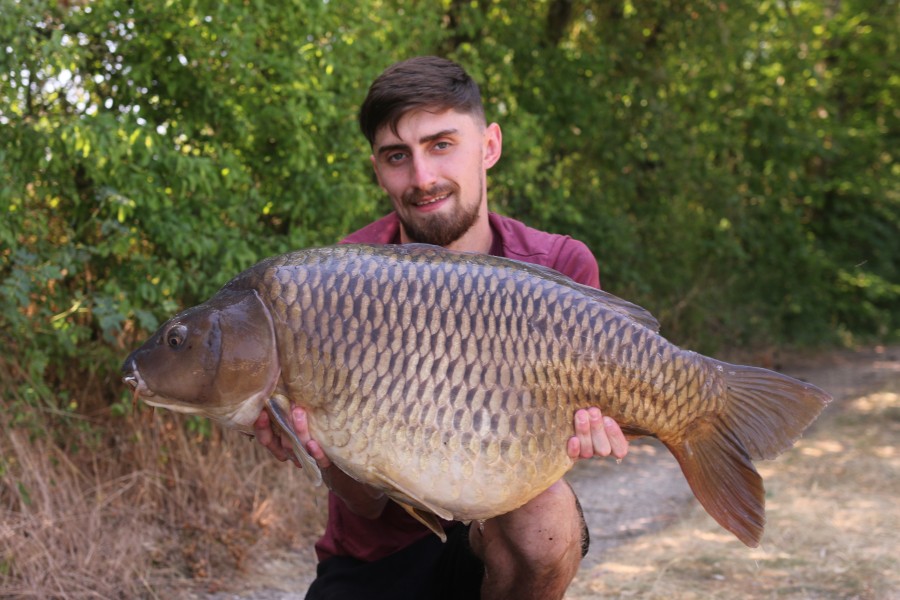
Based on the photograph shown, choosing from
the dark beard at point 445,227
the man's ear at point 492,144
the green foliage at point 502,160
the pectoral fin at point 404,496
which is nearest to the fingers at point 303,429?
the pectoral fin at point 404,496

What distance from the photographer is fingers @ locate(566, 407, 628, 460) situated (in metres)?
1.57

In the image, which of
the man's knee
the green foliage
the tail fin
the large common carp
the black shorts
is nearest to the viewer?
the large common carp

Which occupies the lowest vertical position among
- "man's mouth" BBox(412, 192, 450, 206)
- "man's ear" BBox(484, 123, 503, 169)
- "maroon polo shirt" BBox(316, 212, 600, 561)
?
"maroon polo shirt" BBox(316, 212, 600, 561)

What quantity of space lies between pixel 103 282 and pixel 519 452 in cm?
192

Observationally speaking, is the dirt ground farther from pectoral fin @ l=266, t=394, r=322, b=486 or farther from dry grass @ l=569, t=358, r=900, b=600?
pectoral fin @ l=266, t=394, r=322, b=486

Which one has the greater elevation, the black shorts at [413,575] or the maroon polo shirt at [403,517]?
the maroon polo shirt at [403,517]

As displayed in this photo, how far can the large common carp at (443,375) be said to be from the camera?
150cm

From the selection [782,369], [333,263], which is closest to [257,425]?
[333,263]

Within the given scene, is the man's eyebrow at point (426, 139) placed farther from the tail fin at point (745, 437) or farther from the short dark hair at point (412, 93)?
the tail fin at point (745, 437)

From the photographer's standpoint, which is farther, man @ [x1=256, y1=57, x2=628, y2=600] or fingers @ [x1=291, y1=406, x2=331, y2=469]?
man @ [x1=256, y1=57, x2=628, y2=600]

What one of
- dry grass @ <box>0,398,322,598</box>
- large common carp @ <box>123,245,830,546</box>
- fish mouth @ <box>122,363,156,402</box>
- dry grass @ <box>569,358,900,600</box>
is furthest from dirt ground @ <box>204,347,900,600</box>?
fish mouth @ <box>122,363,156,402</box>

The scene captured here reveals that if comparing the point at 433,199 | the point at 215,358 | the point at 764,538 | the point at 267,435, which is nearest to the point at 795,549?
the point at 764,538

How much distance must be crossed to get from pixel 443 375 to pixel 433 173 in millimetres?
673

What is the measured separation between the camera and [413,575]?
207cm
